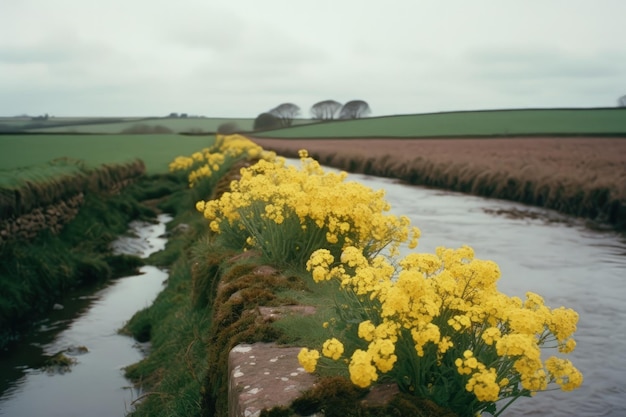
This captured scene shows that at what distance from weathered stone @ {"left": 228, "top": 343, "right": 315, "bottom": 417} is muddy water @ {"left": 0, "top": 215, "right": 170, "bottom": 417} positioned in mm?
3441

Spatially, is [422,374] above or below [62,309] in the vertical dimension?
above

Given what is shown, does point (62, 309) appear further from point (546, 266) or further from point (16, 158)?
point (16, 158)

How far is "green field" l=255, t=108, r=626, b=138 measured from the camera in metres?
57.9

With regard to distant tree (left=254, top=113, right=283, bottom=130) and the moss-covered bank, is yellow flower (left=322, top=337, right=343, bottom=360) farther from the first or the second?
distant tree (left=254, top=113, right=283, bottom=130)

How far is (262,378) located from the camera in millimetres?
4188

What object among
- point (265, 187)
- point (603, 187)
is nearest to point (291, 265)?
point (265, 187)

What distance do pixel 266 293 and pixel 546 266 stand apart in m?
7.49

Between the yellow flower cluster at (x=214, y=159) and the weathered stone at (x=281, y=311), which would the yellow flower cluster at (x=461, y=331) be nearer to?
the weathered stone at (x=281, y=311)

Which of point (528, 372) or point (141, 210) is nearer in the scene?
point (528, 372)

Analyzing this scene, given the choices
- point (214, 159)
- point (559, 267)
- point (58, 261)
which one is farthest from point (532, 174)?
point (58, 261)

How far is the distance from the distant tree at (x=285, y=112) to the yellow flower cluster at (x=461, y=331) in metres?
91.0

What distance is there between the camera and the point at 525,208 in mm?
20797

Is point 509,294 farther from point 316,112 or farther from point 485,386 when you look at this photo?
point 316,112

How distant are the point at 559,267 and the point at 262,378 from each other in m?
8.88
